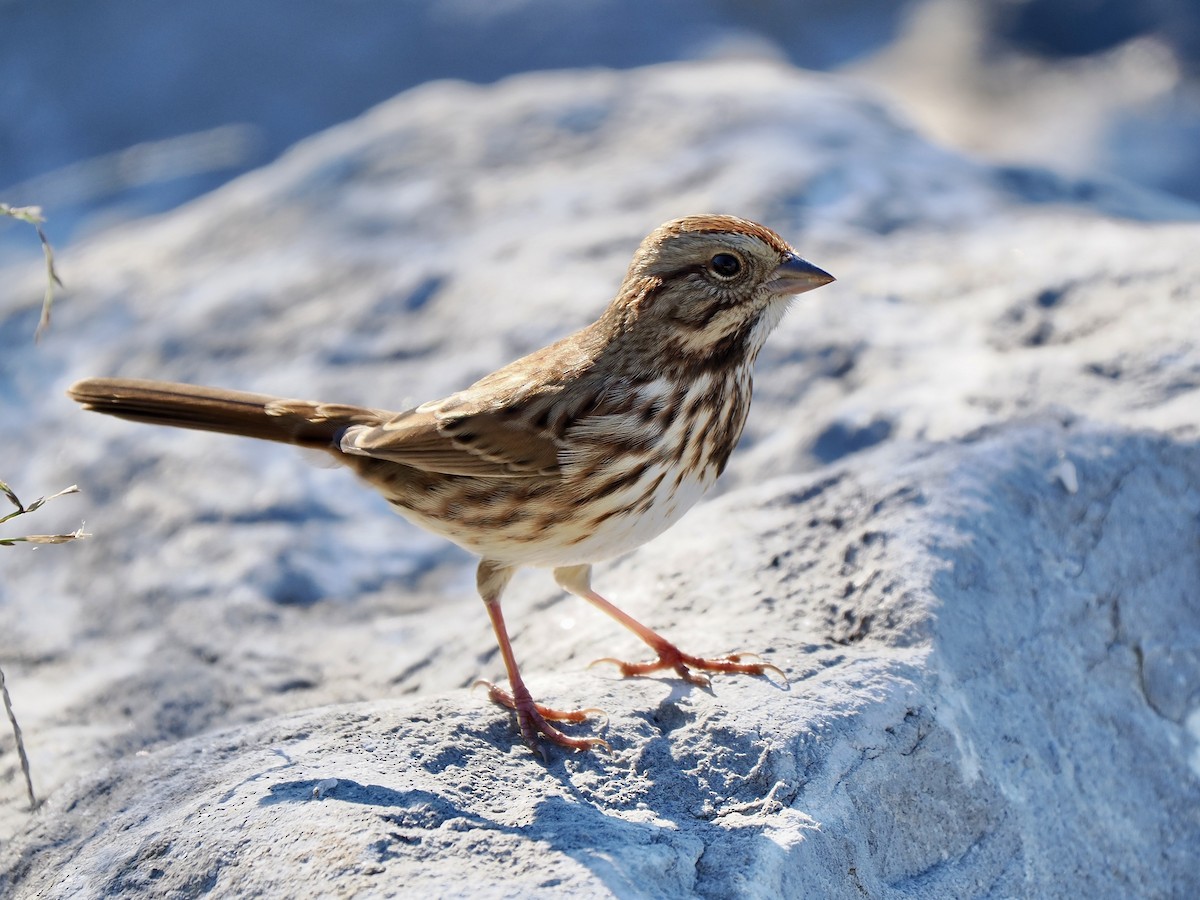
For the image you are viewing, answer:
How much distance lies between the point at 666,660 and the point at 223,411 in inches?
68.1

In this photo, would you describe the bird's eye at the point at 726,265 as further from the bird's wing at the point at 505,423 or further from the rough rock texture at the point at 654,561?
the rough rock texture at the point at 654,561

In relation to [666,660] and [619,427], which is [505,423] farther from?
[666,660]

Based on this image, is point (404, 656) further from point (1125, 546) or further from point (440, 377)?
point (1125, 546)

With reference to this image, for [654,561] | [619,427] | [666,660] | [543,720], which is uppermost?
[619,427]

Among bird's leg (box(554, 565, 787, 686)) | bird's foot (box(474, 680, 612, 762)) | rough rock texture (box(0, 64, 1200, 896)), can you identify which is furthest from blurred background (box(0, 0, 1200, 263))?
bird's foot (box(474, 680, 612, 762))

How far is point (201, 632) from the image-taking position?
5051 mm

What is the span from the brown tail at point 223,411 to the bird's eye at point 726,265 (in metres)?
1.29

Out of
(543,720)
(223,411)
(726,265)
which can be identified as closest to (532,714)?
(543,720)

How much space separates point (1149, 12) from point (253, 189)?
22.7 feet

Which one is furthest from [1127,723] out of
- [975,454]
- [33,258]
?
[33,258]

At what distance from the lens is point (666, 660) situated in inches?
152

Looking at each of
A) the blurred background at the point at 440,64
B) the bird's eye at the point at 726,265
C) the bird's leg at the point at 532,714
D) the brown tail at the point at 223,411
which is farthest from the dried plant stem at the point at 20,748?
the blurred background at the point at 440,64

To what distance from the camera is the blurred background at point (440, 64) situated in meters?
9.55

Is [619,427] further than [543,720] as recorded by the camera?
Yes
